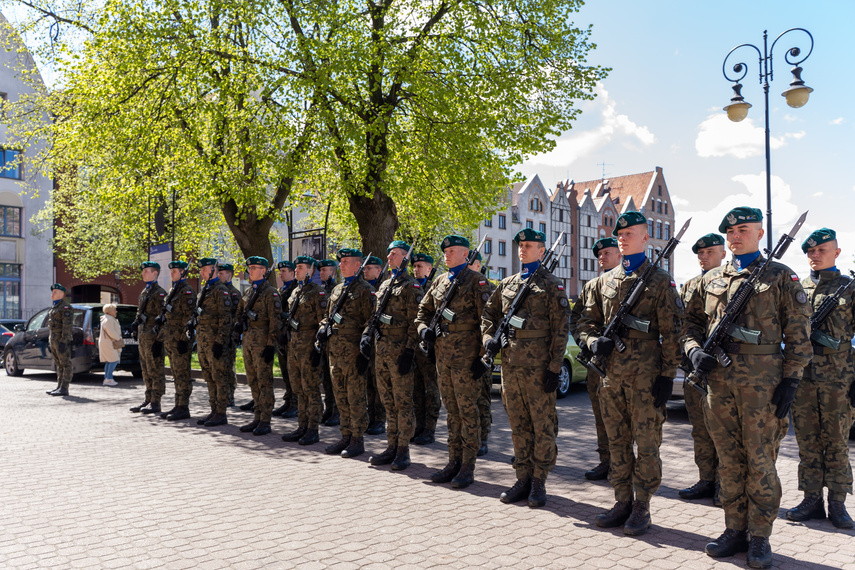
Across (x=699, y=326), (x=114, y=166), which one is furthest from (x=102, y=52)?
(x=699, y=326)

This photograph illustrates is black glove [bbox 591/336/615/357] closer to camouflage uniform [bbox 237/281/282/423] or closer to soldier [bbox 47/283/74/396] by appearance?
camouflage uniform [bbox 237/281/282/423]

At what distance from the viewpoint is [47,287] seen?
36.2 meters

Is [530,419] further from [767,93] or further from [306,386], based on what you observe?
[767,93]

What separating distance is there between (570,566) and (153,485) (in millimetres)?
3955

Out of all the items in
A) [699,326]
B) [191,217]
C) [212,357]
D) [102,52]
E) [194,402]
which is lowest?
[194,402]

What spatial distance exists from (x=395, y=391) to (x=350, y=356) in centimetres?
80

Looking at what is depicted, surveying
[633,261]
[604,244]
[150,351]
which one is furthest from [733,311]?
[150,351]

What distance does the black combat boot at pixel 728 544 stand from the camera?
4328mm

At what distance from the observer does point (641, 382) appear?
486 centimetres

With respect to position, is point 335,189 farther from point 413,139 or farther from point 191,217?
point 191,217

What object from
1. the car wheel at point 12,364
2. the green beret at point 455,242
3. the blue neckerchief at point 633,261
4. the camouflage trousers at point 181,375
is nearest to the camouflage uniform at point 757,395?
the blue neckerchief at point 633,261

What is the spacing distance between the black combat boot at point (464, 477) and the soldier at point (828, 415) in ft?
8.47

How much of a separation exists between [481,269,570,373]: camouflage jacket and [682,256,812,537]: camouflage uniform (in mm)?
1192

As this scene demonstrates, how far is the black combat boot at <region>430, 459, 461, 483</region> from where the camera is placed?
6.33m
